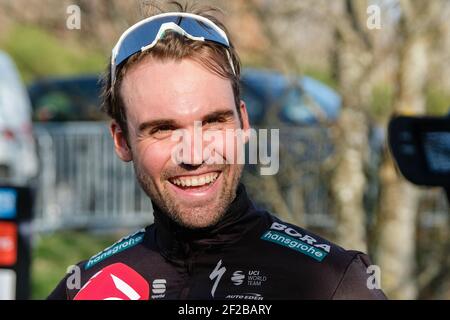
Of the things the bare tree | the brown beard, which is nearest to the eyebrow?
the brown beard

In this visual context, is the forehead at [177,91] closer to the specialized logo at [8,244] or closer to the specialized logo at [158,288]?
the specialized logo at [158,288]

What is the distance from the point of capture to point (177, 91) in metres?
2.12

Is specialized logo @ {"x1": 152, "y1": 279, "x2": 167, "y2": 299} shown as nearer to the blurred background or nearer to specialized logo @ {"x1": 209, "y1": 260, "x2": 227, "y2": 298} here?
specialized logo @ {"x1": 209, "y1": 260, "x2": 227, "y2": 298}

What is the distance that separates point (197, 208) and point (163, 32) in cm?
43

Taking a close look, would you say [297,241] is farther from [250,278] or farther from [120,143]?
[120,143]

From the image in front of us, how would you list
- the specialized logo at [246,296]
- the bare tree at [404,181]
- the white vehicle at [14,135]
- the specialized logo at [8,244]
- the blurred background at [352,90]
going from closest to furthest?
the specialized logo at [246,296]
the specialized logo at [8,244]
the bare tree at [404,181]
the blurred background at [352,90]
the white vehicle at [14,135]

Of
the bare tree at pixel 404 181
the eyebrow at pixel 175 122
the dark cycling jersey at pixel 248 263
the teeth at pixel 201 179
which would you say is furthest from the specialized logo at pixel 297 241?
the bare tree at pixel 404 181

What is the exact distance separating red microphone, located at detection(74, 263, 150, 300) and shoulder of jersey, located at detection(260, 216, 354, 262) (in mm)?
319

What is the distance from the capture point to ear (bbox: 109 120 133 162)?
92.4 inches

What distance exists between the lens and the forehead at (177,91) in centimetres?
211

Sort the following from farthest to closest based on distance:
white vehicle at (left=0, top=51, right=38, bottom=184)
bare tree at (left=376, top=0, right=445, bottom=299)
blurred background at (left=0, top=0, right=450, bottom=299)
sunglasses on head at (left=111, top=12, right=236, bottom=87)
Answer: white vehicle at (left=0, top=51, right=38, bottom=184), blurred background at (left=0, top=0, right=450, bottom=299), bare tree at (left=376, top=0, right=445, bottom=299), sunglasses on head at (left=111, top=12, right=236, bottom=87)

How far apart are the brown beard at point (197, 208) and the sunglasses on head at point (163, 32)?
0.28 m
